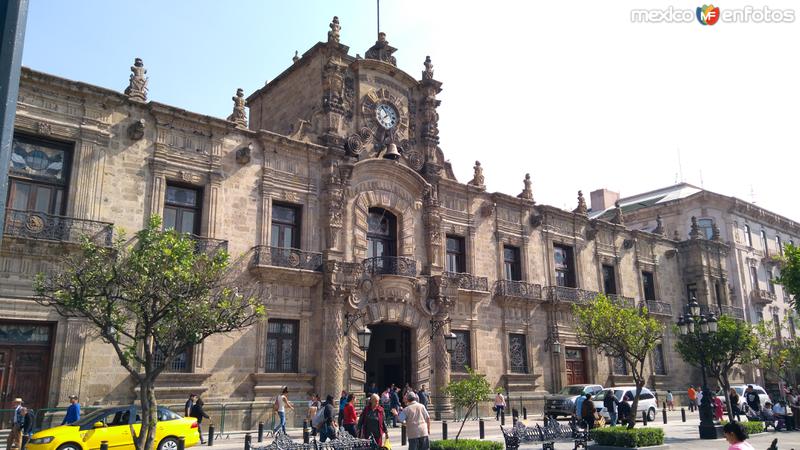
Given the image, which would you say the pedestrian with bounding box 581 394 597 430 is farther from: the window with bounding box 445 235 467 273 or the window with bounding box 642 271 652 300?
the window with bounding box 642 271 652 300

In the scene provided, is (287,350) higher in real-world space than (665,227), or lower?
lower

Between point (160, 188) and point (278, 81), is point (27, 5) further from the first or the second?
point (278, 81)

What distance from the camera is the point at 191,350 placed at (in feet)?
65.4

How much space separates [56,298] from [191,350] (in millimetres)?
7720

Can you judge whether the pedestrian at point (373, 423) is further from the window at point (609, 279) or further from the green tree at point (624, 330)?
the window at point (609, 279)

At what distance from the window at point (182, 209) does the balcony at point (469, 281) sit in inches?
422

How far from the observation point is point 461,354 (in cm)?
2705

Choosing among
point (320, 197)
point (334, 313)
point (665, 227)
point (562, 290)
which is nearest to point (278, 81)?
point (320, 197)

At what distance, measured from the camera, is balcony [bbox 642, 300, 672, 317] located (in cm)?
3684

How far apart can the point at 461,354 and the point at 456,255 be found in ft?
15.1

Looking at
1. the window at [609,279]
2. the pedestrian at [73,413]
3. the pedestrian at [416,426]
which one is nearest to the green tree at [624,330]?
the pedestrian at [416,426]

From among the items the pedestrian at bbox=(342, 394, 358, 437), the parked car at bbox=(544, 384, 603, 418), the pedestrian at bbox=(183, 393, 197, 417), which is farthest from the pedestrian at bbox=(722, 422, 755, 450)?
the parked car at bbox=(544, 384, 603, 418)

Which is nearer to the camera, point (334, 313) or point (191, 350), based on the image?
point (191, 350)

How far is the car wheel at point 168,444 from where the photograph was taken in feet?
48.4
